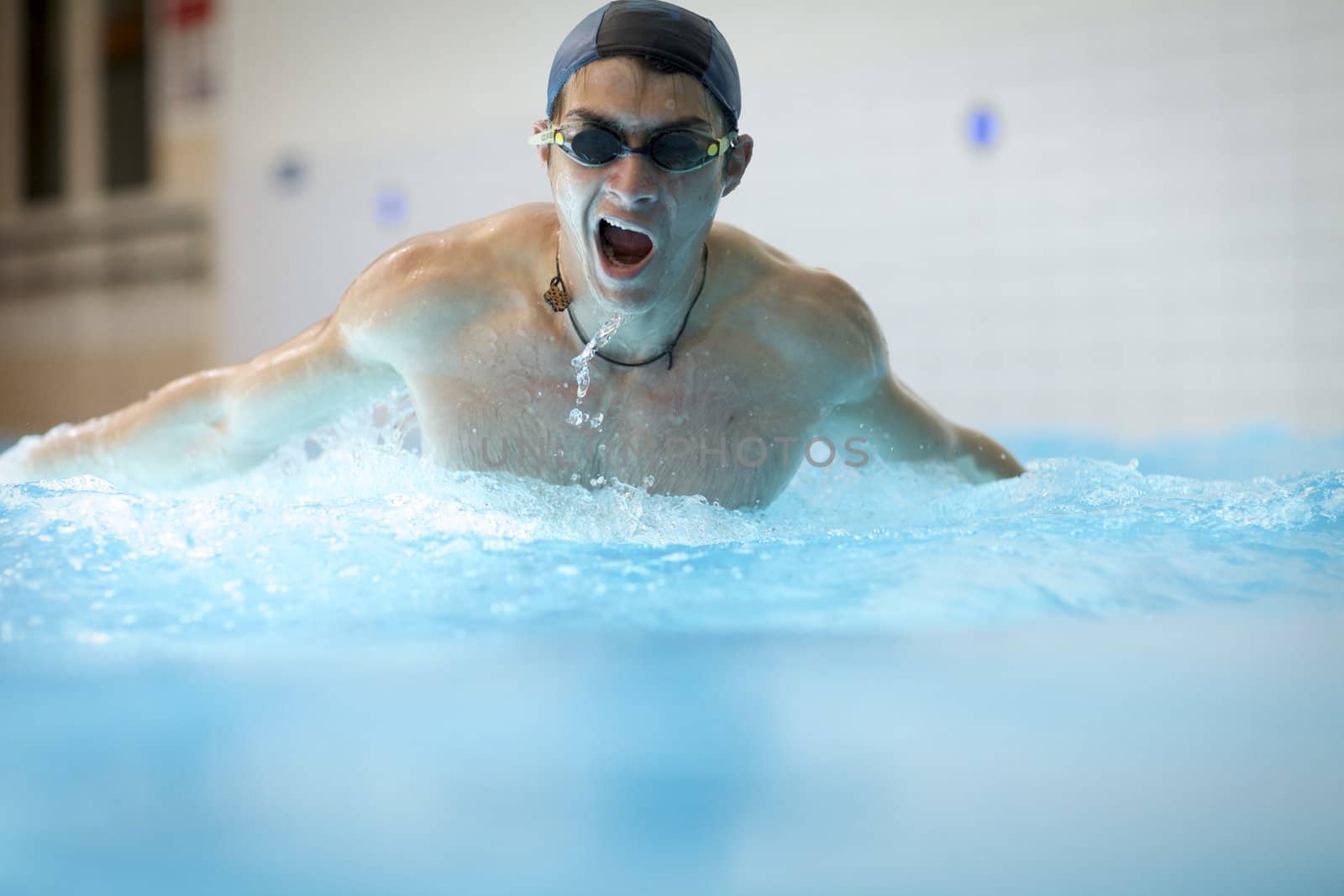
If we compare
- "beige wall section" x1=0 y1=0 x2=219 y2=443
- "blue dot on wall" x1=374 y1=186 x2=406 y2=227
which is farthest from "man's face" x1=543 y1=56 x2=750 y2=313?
"beige wall section" x1=0 y1=0 x2=219 y2=443

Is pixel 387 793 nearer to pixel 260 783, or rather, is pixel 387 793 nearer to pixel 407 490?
pixel 260 783

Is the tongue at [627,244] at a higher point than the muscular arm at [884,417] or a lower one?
higher

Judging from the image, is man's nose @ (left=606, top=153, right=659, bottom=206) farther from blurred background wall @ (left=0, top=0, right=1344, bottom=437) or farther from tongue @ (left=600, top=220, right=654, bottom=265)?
blurred background wall @ (left=0, top=0, right=1344, bottom=437)

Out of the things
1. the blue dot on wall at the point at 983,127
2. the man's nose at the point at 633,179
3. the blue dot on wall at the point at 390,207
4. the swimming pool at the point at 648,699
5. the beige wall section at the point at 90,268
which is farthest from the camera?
the beige wall section at the point at 90,268

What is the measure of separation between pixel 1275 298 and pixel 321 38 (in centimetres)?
565

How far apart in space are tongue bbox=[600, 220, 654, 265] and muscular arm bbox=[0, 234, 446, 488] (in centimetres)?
37

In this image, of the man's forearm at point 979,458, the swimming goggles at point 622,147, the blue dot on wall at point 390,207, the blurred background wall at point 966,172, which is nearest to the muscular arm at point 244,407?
the swimming goggles at point 622,147

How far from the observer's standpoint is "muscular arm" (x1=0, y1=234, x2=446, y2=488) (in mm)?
2115

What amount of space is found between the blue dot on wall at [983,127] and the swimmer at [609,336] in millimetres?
3734

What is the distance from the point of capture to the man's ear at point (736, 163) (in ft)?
6.72

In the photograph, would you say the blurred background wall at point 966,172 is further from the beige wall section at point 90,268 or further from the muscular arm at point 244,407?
the muscular arm at point 244,407

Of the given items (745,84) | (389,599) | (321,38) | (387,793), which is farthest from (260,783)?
(321,38)

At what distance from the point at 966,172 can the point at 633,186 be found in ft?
13.9

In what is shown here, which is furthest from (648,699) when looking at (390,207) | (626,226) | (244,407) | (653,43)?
(390,207)
